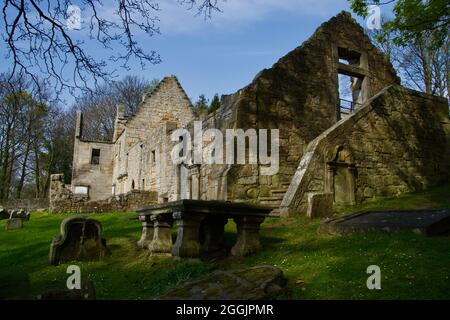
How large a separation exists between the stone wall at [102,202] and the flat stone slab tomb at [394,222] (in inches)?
518

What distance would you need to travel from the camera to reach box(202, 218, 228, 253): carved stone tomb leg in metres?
7.07

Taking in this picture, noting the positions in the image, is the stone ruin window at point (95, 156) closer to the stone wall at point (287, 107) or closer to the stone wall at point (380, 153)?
the stone wall at point (287, 107)

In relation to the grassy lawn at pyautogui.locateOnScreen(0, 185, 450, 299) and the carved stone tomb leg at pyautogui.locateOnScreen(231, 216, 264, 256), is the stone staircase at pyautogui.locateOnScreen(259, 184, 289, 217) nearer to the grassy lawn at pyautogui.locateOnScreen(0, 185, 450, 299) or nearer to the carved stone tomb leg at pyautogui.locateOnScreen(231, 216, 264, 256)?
the grassy lawn at pyautogui.locateOnScreen(0, 185, 450, 299)

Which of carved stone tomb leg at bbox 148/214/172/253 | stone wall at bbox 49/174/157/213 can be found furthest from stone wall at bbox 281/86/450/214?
stone wall at bbox 49/174/157/213

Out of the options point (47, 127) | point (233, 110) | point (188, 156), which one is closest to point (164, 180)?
point (188, 156)

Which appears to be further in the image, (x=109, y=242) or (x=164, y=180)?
(x=164, y=180)

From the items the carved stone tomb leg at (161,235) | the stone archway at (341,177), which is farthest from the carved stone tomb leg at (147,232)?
the stone archway at (341,177)

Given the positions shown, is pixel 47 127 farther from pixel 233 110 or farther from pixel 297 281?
pixel 297 281

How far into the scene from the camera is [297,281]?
15.0 ft

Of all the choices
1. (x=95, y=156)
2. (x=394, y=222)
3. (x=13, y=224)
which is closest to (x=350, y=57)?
(x=394, y=222)

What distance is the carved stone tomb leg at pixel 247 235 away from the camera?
6504 mm

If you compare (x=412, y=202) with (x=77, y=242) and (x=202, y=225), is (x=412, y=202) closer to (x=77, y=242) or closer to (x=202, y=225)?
(x=202, y=225)

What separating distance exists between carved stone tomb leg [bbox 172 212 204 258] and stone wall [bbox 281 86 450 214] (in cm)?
362
